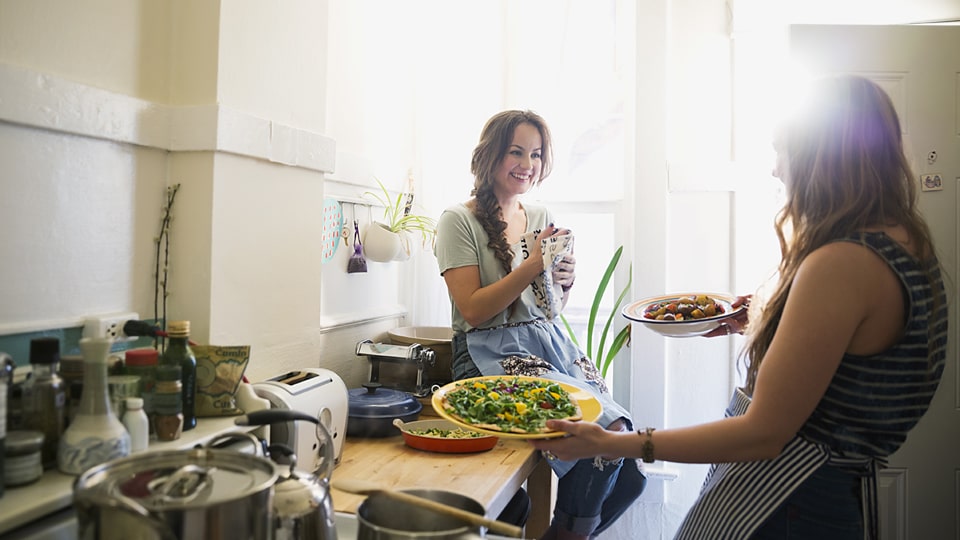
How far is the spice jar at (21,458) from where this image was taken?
1.08m

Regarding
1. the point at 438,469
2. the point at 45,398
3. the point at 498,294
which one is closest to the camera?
the point at 45,398

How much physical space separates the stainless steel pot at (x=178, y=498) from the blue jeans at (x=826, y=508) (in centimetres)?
100

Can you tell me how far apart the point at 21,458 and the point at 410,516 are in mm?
619

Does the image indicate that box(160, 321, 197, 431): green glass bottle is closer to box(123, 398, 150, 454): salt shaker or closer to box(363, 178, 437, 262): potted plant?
box(123, 398, 150, 454): salt shaker

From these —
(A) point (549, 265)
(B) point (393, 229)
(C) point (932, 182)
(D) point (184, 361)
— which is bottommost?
(D) point (184, 361)

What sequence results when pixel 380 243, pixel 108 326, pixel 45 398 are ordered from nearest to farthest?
1. pixel 45 398
2. pixel 108 326
3. pixel 380 243

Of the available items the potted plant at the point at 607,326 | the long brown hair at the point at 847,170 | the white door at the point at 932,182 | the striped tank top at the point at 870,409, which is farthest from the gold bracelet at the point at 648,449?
the potted plant at the point at 607,326

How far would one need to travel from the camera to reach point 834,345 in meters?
1.24

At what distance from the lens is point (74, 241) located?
1459mm

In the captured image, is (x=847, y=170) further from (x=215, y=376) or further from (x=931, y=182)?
(x=931, y=182)

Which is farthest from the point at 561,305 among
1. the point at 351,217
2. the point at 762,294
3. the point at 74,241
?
the point at 74,241

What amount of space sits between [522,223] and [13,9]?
5.62ft

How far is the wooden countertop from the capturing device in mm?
1647

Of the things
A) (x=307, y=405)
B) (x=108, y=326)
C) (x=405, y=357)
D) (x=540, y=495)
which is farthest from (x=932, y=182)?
(x=108, y=326)
